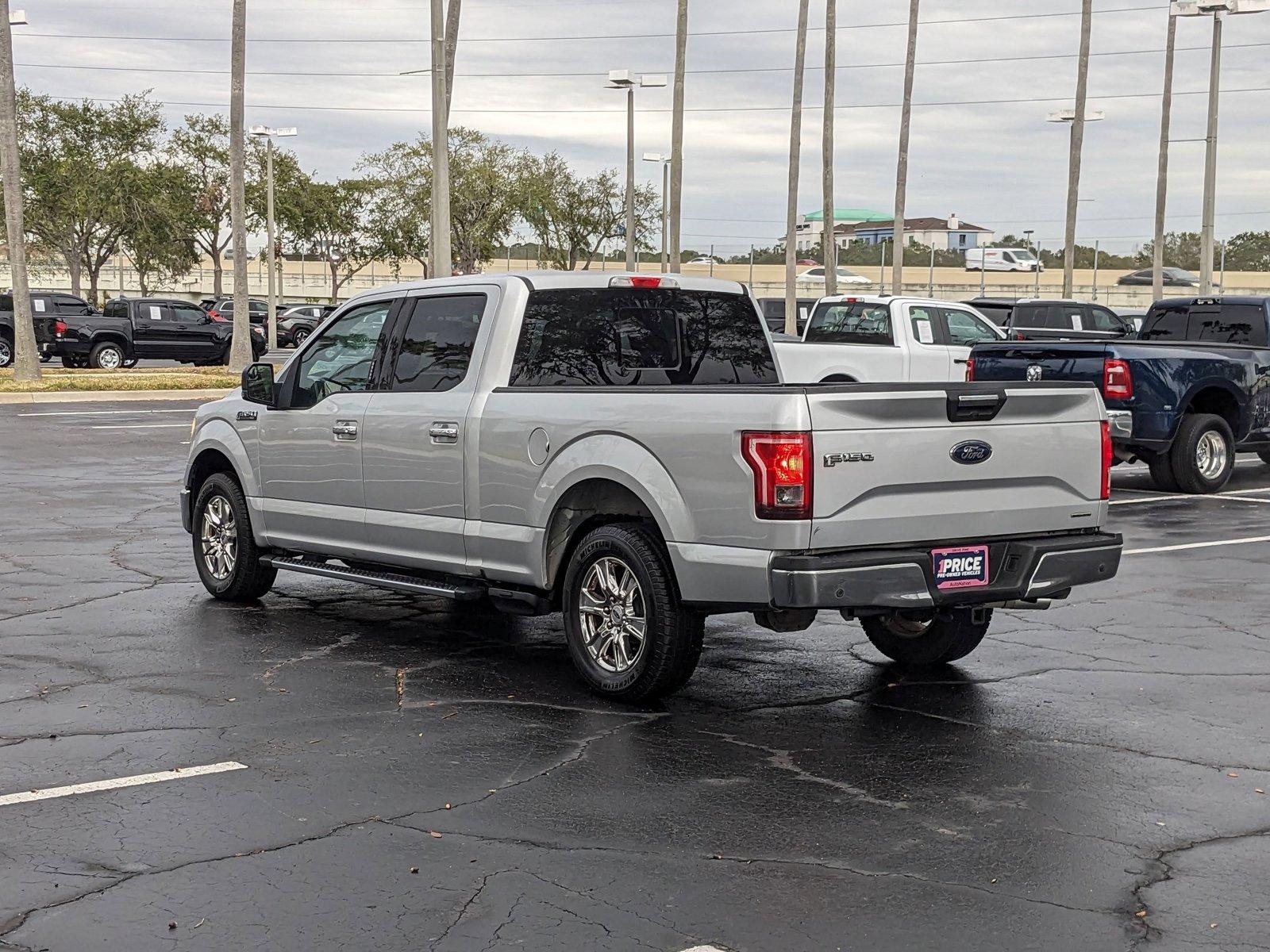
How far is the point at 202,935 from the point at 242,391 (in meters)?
5.84

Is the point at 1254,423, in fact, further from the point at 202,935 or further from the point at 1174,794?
the point at 202,935

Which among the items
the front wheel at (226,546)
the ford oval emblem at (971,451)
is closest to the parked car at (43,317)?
the front wheel at (226,546)

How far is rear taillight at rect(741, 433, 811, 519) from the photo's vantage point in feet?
21.4

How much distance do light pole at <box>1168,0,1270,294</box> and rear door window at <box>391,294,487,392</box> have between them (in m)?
29.5

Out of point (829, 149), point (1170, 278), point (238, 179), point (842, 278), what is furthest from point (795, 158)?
point (1170, 278)

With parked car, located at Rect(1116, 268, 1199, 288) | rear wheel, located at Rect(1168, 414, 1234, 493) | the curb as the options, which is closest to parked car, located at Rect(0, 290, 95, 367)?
the curb

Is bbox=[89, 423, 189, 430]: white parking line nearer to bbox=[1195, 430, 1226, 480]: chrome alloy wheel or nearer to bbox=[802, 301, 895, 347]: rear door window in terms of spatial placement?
bbox=[802, 301, 895, 347]: rear door window

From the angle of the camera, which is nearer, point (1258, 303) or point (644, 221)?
point (1258, 303)

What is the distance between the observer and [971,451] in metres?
7.00

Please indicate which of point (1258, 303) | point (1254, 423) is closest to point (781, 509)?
point (1254, 423)

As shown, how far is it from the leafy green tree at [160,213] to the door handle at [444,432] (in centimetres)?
5756

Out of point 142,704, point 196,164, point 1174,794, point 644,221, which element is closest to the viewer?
point 1174,794

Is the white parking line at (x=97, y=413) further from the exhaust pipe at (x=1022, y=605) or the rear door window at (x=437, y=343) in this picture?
the exhaust pipe at (x=1022, y=605)

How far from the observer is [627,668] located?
7.32 metres
